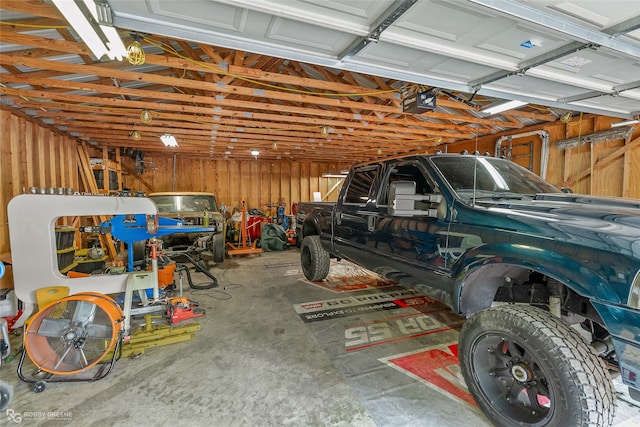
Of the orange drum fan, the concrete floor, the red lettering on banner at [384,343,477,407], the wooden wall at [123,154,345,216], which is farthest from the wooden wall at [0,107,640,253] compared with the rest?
the orange drum fan

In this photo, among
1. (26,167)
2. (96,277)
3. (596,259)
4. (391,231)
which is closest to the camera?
(596,259)

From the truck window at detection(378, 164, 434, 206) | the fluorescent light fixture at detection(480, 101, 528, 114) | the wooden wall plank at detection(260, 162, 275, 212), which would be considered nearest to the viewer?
the truck window at detection(378, 164, 434, 206)

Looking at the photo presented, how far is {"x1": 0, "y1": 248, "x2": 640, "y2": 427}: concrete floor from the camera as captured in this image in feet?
6.27

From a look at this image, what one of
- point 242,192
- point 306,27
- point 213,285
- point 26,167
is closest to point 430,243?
point 306,27

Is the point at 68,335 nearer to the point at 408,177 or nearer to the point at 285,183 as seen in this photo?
the point at 408,177

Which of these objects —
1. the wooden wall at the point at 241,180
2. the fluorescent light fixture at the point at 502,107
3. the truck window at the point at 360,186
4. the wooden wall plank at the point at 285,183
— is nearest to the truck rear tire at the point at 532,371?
the truck window at the point at 360,186

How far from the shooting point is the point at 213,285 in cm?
480

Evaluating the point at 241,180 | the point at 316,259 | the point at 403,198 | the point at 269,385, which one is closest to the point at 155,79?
the point at 316,259

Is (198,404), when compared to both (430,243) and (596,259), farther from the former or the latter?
(596,259)

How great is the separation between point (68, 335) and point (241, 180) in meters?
11.3

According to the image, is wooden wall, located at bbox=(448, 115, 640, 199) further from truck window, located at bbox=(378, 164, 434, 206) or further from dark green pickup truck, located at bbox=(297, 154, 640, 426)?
truck window, located at bbox=(378, 164, 434, 206)

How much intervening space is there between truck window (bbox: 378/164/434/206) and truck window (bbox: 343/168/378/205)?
0.84 ft

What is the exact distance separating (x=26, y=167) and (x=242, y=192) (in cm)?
795

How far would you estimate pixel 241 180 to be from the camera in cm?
1310
